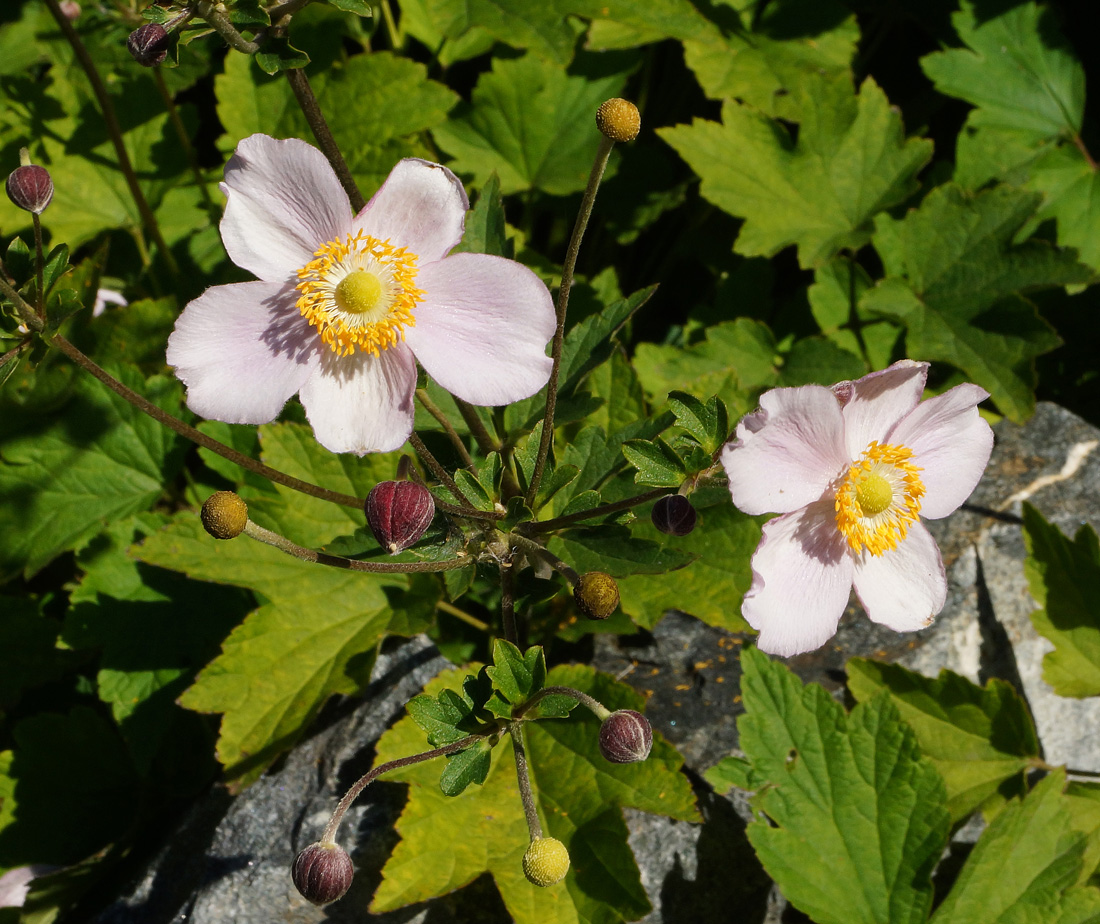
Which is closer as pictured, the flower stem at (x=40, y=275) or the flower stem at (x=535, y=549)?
the flower stem at (x=40, y=275)

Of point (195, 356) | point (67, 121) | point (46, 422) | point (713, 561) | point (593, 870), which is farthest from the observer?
point (67, 121)

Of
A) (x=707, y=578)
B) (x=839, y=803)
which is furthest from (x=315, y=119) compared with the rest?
(x=839, y=803)

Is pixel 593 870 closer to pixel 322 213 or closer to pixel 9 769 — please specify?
pixel 322 213

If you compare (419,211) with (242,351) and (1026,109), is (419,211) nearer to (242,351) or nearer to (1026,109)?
(242,351)

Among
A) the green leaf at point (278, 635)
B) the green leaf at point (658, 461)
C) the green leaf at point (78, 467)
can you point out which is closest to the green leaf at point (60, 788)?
the green leaf at point (78, 467)

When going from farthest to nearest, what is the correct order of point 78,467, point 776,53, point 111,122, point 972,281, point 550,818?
1. point 776,53
2. point 972,281
3. point 111,122
4. point 78,467
5. point 550,818

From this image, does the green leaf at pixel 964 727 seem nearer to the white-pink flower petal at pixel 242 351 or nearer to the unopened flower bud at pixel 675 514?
the unopened flower bud at pixel 675 514

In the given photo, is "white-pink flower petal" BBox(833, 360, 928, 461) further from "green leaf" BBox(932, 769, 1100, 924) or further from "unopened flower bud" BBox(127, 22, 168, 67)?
"unopened flower bud" BBox(127, 22, 168, 67)

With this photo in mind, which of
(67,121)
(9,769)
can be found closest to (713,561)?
(9,769)
